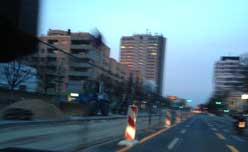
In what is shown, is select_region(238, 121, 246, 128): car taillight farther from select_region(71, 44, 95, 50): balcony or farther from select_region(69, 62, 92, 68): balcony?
select_region(69, 62, 92, 68): balcony

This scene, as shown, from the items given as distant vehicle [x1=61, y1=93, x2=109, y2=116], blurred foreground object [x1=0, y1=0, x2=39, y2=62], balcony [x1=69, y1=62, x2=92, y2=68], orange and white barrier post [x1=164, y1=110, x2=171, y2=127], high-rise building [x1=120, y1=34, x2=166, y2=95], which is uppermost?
high-rise building [x1=120, y1=34, x2=166, y2=95]

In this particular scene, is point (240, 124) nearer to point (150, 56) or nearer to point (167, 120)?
point (167, 120)

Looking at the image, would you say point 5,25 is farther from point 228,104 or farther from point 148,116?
point 228,104

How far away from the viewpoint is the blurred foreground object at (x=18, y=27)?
9.51 ft

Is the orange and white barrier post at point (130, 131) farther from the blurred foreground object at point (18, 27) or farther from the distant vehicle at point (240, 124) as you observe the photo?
the distant vehicle at point (240, 124)

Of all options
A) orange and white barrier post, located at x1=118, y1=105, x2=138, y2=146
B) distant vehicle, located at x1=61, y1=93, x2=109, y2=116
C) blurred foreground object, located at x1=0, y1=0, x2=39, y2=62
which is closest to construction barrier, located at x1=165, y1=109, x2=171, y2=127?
distant vehicle, located at x1=61, y1=93, x2=109, y2=116

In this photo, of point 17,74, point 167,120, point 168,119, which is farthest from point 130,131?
point 168,119

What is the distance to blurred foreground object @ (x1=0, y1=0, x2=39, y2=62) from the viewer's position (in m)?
2.90

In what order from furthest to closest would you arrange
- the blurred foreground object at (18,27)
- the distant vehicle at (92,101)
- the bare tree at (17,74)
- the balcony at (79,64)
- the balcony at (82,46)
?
the distant vehicle at (92,101) < the bare tree at (17,74) < the balcony at (79,64) < the balcony at (82,46) < the blurred foreground object at (18,27)

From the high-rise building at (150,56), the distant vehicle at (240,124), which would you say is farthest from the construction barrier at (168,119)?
the high-rise building at (150,56)

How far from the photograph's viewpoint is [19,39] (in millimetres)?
3127

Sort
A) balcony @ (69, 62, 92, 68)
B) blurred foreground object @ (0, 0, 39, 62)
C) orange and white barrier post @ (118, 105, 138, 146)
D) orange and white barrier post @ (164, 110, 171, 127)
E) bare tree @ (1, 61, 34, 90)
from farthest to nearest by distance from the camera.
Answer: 1. orange and white barrier post @ (164, 110, 171, 127)
2. bare tree @ (1, 61, 34, 90)
3. orange and white barrier post @ (118, 105, 138, 146)
4. balcony @ (69, 62, 92, 68)
5. blurred foreground object @ (0, 0, 39, 62)

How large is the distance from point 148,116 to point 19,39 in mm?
25162

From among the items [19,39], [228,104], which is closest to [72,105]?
[19,39]
